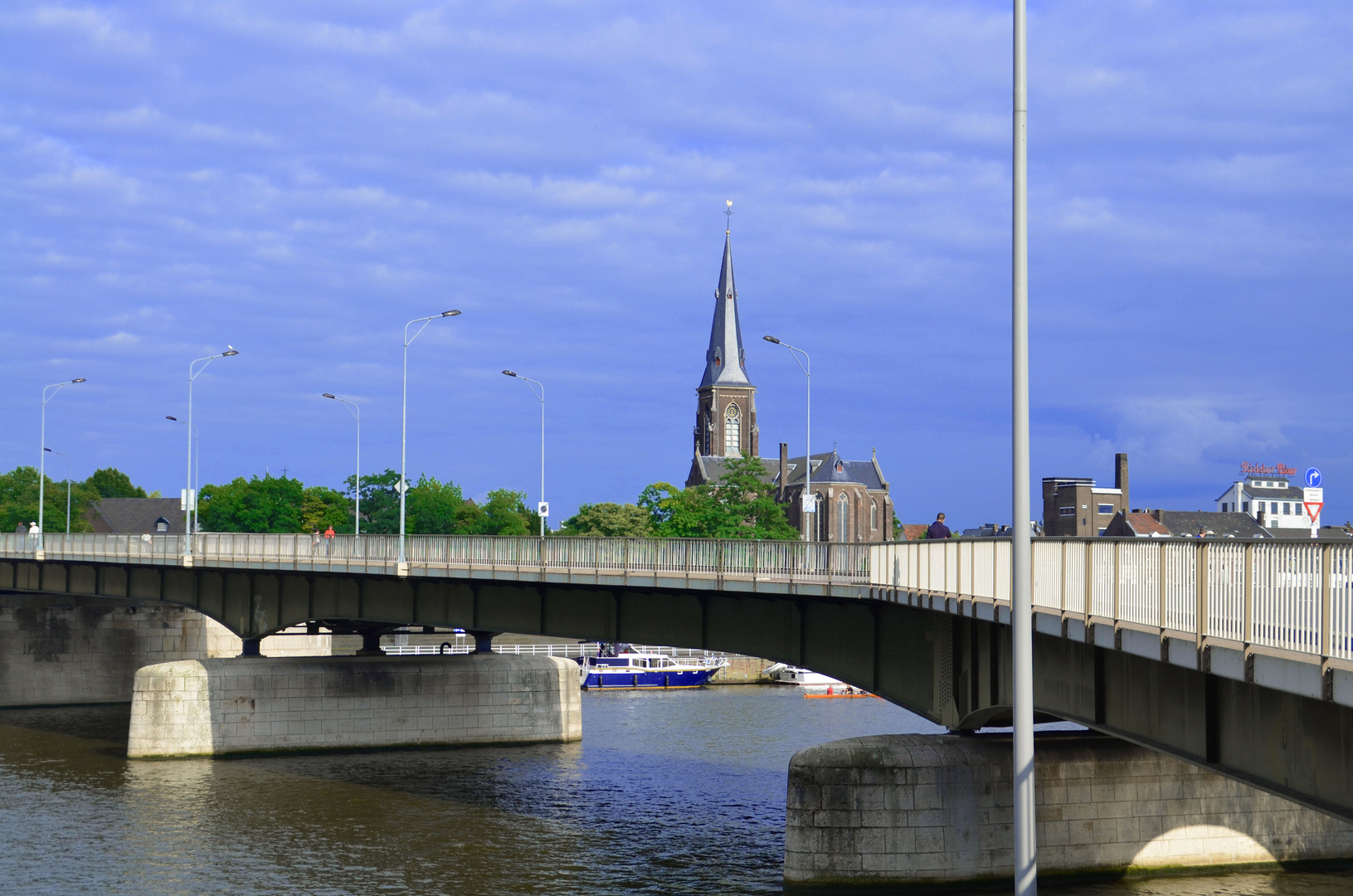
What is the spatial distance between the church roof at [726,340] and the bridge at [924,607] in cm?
12398

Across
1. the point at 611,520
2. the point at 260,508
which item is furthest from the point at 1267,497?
the point at 260,508

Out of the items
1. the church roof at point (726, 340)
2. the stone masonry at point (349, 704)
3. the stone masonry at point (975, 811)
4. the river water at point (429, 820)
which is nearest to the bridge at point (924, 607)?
the stone masonry at point (975, 811)

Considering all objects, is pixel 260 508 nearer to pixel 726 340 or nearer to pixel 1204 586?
pixel 726 340

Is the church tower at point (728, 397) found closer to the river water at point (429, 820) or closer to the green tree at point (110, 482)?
the green tree at point (110, 482)

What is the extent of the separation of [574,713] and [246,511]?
320ft

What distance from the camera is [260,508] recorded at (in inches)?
5782

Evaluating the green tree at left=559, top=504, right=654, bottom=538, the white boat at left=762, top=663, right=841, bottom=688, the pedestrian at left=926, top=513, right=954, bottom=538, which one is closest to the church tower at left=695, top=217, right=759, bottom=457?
the green tree at left=559, top=504, right=654, bottom=538

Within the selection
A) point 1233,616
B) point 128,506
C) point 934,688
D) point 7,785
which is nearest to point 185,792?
point 7,785

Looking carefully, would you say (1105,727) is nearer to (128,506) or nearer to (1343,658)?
(1343,658)

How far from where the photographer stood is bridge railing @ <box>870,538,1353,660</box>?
Result: 13.0m

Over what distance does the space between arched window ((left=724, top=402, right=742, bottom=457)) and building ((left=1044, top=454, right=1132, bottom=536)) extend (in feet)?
160

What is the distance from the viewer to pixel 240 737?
53.6m

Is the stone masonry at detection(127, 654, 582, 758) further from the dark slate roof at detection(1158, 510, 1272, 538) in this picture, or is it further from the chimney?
the chimney

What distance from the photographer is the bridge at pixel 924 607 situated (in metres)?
14.4
